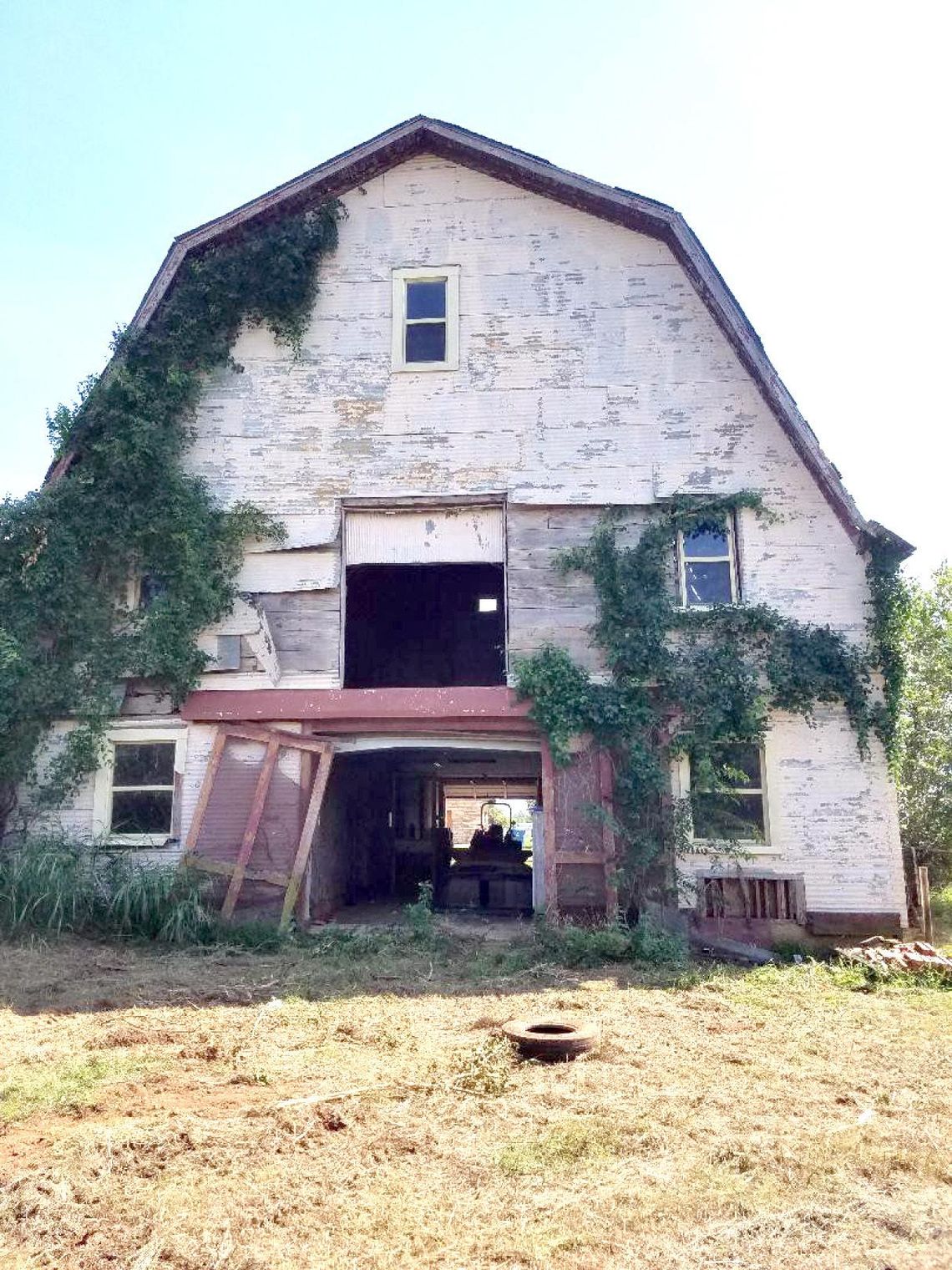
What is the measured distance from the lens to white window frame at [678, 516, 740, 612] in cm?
1335

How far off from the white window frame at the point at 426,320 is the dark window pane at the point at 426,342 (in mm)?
82

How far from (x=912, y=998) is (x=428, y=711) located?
21.4 ft

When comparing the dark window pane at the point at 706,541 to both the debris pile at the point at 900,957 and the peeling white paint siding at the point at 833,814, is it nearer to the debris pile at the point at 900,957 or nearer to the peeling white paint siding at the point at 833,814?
the peeling white paint siding at the point at 833,814

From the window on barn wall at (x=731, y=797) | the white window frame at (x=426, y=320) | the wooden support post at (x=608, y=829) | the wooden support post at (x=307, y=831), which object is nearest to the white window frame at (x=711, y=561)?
the window on barn wall at (x=731, y=797)

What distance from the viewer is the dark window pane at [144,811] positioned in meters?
13.2

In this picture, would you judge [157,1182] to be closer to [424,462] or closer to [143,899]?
[143,899]

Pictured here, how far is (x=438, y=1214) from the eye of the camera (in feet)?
13.9

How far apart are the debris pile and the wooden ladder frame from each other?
676cm

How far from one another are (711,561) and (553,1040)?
8200mm

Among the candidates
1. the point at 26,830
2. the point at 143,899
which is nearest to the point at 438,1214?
the point at 143,899

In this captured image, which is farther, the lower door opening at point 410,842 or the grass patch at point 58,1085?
the lower door opening at point 410,842

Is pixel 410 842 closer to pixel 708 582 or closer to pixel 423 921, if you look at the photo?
pixel 423 921

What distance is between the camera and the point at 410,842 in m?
20.3

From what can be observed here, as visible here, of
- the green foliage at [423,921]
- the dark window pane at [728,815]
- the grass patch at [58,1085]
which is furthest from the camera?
the dark window pane at [728,815]
